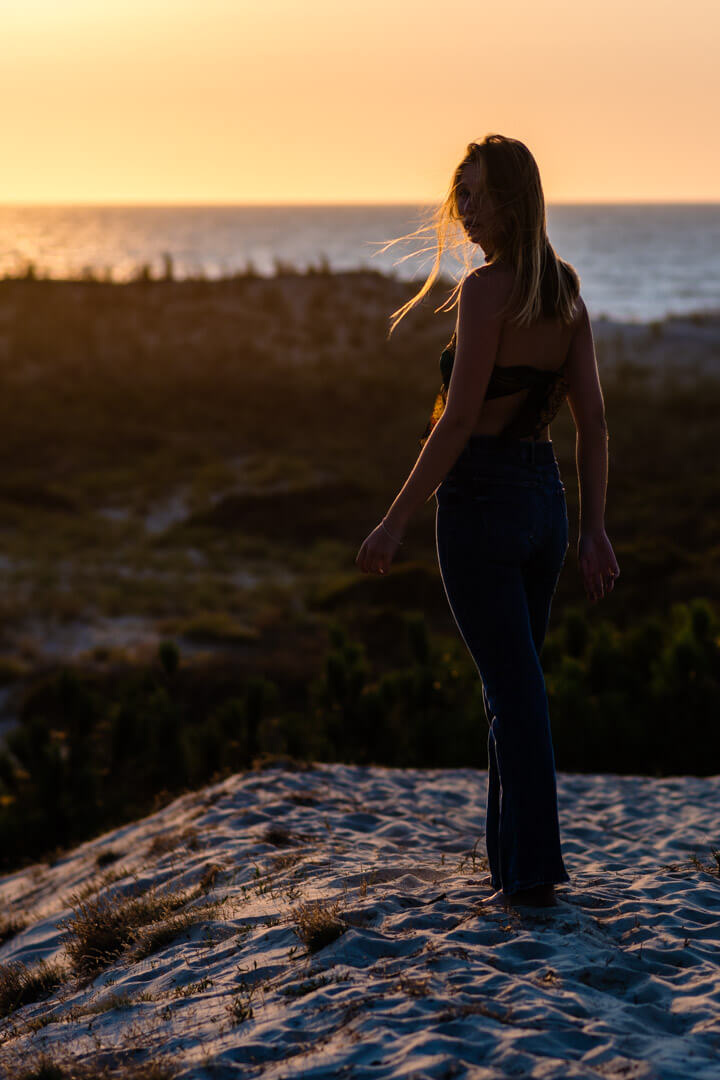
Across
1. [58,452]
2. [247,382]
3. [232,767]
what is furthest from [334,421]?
[232,767]

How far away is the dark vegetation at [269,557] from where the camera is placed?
23.0 ft

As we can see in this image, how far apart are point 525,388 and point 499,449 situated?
0.63 feet

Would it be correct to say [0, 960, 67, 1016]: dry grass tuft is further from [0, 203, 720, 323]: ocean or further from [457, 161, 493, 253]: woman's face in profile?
[0, 203, 720, 323]: ocean

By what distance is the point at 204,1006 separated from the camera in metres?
2.85

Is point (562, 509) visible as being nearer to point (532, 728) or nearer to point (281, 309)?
point (532, 728)

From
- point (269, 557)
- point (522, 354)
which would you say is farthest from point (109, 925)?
point (269, 557)

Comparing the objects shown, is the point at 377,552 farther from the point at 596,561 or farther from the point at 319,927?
the point at 319,927

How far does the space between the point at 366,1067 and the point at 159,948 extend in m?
1.35

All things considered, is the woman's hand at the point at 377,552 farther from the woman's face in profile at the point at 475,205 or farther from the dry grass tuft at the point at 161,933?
the dry grass tuft at the point at 161,933

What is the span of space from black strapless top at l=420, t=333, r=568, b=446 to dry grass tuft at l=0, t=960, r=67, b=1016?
2.23 meters

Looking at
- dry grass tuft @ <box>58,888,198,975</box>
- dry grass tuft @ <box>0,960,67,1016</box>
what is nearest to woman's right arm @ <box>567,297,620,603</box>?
dry grass tuft @ <box>58,888,198,975</box>

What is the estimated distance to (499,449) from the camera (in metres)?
2.91

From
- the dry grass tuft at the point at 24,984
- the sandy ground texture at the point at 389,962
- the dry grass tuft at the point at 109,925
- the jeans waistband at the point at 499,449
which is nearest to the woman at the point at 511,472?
the jeans waistband at the point at 499,449

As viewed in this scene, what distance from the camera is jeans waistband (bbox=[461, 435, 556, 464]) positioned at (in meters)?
2.91
